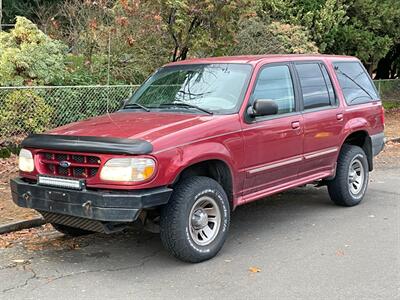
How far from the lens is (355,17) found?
16.8 m

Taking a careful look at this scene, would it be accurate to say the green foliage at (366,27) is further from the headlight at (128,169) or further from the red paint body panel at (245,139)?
the headlight at (128,169)

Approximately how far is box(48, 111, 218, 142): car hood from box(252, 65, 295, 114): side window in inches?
33.4

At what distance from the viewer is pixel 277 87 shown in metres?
6.18

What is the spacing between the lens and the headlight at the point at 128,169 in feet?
15.2

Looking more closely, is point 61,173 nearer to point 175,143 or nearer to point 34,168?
point 34,168

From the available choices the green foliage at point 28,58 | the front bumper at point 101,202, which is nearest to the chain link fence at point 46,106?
the green foliage at point 28,58

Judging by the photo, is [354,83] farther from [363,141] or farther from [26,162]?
[26,162]

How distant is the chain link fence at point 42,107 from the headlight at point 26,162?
149 inches

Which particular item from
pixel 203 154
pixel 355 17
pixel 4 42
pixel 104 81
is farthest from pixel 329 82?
pixel 355 17

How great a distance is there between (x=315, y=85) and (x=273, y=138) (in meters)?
1.26

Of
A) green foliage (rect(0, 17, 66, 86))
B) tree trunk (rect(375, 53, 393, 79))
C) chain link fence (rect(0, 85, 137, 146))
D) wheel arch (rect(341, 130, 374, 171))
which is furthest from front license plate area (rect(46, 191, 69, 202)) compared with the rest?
tree trunk (rect(375, 53, 393, 79))

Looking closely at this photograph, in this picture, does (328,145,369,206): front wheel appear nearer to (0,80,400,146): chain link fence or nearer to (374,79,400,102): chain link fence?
(0,80,400,146): chain link fence

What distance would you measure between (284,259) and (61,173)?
221 centimetres

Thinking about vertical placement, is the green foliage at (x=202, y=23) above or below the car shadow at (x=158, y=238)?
above
